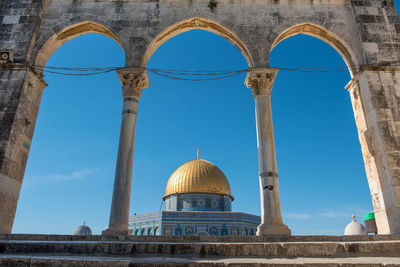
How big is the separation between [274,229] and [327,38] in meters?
6.24

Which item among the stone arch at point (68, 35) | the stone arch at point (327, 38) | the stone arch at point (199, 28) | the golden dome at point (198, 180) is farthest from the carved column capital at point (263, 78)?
the golden dome at point (198, 180)

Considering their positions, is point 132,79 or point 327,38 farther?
point 327,38

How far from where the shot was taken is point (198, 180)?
92.0 ft

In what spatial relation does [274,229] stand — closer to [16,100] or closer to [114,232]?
[114,232]

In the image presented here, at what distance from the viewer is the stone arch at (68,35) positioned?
8922 mm

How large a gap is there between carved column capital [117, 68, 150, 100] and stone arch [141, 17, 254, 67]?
1.40 ft

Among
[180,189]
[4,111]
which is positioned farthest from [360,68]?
[180,189]

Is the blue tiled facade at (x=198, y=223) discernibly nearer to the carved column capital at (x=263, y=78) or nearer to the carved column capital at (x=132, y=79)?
the carved column capital at (x=132, y=79)

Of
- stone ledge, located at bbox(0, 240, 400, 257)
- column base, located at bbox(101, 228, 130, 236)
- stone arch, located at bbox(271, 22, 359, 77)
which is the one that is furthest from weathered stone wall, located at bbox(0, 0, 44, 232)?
stone arch, located at bbox(271, 22, 359, 77)

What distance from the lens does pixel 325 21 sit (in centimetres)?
921

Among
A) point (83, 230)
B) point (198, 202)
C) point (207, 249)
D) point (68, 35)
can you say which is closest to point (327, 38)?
point (207, 249)

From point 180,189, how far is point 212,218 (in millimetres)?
4423

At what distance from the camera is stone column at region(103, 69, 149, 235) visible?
7.26 m

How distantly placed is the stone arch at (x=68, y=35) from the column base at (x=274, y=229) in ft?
21.3
